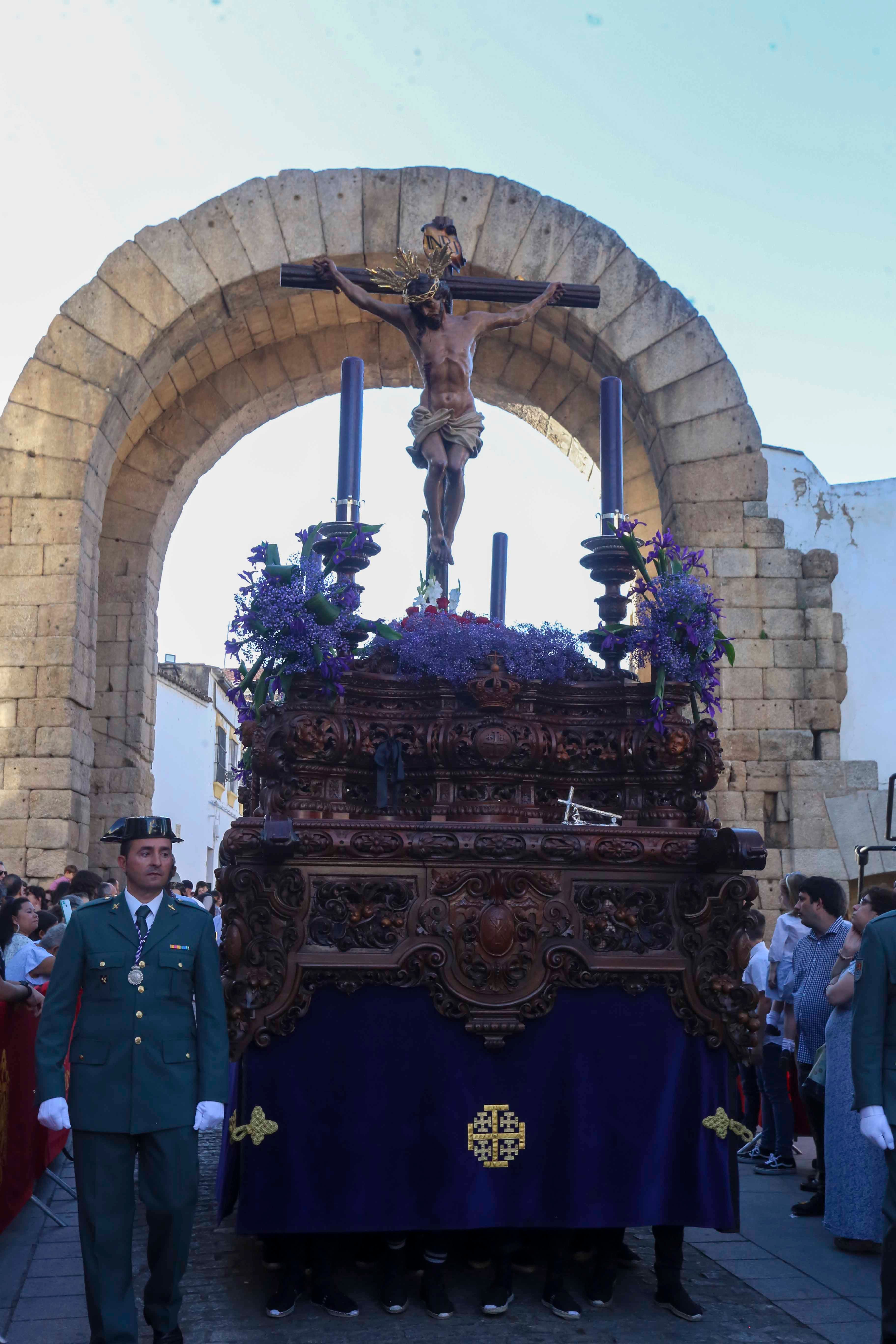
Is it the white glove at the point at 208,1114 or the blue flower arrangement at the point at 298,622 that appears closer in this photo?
the white glove at the point at 208,1114

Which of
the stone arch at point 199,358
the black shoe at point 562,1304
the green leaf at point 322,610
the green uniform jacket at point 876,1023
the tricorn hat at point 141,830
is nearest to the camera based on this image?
the green uniform jacket at point 876,1023

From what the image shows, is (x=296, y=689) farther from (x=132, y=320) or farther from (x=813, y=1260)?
(x=132, y=320)

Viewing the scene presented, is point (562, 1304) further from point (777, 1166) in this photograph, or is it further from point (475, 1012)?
point (777, 1166)

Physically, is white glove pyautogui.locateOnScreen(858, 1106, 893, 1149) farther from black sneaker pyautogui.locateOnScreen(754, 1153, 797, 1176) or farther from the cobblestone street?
black sneaker pyautogui.locateOnScreen(754, 1153, 797, 1176)

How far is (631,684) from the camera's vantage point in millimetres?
4746

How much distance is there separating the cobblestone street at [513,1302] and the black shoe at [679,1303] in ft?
0.12

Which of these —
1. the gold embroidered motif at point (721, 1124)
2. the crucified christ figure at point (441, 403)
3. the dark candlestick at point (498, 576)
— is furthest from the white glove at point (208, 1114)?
the dark candlestick at point (498, 576)

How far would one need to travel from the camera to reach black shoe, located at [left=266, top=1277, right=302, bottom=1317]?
4.11 meters

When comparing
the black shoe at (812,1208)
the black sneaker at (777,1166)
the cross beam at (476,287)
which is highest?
the cross beam at (476,287)

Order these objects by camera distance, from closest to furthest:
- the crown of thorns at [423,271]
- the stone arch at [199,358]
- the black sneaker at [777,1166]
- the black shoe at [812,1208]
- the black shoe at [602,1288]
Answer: the black shoe at [602,1288] → the crown of thorns at [423,271] → the black shoe at [812,1208] → the black sneaker at [777,1166] → the stone arch at [199,358]

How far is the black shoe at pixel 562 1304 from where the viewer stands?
4156mm

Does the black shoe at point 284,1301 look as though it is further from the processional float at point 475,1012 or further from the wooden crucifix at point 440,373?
the wooden crucifix at point 440,373

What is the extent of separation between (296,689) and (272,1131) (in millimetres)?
→ 1539

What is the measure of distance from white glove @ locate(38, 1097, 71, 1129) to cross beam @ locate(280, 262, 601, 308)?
3809mm
